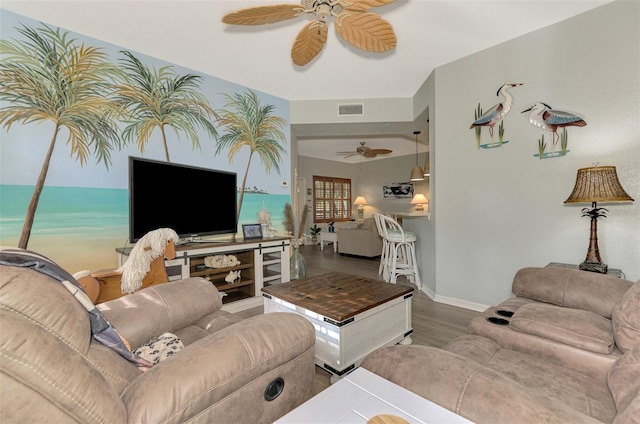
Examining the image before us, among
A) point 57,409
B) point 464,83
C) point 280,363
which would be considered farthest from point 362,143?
point 57,409

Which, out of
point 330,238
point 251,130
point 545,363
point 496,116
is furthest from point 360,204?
point 545,363

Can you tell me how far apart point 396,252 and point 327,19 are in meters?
2.77

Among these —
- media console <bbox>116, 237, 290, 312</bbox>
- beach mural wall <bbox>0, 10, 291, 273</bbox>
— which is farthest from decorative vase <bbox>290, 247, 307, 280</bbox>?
beach mural wall <bbox>0, 10, 291, 273</bbox>

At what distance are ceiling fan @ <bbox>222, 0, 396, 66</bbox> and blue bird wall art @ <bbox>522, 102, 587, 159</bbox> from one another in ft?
5.22

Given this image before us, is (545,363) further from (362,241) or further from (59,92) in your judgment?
(362,241)

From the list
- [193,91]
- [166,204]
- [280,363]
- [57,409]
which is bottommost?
[280,363]

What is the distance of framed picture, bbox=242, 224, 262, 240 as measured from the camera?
3330mm

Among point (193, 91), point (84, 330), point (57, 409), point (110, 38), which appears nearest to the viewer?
point (57, 409)

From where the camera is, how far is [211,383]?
80 centimetres

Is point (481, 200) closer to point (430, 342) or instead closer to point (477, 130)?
point (477, 130)

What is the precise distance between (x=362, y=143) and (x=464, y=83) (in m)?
3.55

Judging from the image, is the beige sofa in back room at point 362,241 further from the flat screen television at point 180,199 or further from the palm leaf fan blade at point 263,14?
the palm leaf fan blade at point 263,14

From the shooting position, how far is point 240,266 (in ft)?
10.0

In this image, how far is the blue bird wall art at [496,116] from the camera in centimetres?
265
